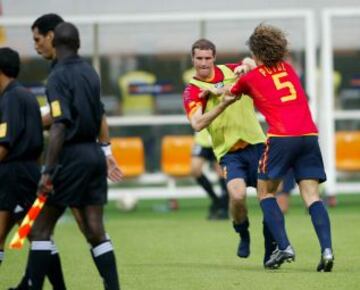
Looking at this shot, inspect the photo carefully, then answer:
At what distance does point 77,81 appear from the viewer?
9234 mm

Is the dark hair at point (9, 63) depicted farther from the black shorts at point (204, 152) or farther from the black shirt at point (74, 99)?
the black shorts at point (204, 152)

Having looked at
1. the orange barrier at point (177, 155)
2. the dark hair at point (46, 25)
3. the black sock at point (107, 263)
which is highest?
the dark hair at point (46, 25)

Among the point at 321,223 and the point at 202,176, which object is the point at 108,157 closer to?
the point at 321,223

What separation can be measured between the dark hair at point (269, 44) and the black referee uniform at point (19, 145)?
239 centimetres

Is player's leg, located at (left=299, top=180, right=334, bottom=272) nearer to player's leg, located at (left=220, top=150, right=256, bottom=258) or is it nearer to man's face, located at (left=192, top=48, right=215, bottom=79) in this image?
player's leg, located at (left=220, top=150, right=256, bottom=258)

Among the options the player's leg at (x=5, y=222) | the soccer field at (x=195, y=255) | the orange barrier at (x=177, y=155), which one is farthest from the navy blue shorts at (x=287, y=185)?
the player's leg at (x=5, y=222)

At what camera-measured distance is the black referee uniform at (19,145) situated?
9.65 meters

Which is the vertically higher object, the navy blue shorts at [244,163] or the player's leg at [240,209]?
the navy blue shorts at [244,163]

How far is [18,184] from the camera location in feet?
32.6

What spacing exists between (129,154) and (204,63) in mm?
8749

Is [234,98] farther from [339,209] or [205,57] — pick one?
[339,209]

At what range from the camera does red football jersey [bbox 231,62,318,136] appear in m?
11.5

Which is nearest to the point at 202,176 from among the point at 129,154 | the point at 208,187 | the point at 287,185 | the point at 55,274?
the point at 208,187

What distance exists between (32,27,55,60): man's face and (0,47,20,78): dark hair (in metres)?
0.20
